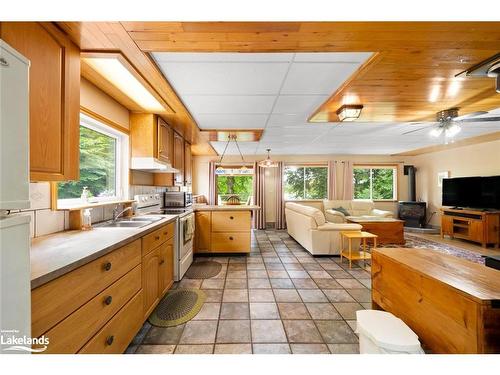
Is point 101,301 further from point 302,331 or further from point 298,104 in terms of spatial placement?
point 298,104

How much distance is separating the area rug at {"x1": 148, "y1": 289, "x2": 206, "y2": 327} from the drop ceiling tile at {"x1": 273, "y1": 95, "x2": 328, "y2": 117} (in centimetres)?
250

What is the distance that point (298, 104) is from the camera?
2.60 meters

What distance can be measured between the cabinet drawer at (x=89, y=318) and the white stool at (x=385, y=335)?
1.56m

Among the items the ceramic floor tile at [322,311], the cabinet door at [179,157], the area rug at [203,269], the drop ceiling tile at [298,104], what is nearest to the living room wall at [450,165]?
the drop ceiling tile at [298,104]

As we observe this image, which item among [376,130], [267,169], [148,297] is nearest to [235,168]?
[267,169]

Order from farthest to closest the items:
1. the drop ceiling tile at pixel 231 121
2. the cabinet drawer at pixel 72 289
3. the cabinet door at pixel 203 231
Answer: the cabinet door at pixel 203 231
the drop ceiling tile at pixel 231 121
the cabinet drawer at pixel 72 289

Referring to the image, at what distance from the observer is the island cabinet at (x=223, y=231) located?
3814mm

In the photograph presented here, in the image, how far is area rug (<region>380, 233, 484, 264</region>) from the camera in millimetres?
3817

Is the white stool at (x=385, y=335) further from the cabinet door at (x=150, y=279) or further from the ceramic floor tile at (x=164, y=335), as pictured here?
the cabinet door at (x=150, y=279)

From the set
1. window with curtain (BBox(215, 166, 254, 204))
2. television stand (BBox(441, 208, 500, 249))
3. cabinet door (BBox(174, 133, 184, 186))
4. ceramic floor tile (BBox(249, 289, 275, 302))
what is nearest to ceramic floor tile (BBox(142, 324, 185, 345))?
ceramic floor tile (BBox(249, 289, 275, 302))

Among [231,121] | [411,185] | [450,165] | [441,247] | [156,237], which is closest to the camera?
[156,237]

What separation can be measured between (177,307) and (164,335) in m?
0.43

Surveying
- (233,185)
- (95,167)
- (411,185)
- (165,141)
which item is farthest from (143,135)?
(411,185)

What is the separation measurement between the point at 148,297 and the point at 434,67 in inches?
128
